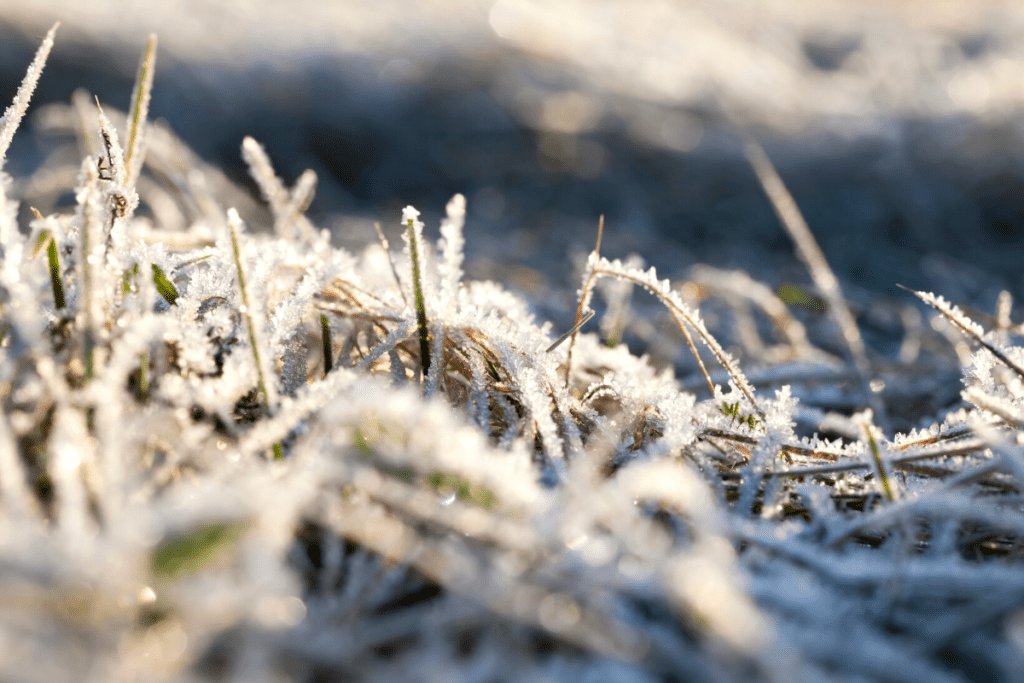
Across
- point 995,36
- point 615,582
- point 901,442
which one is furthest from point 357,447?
point 995,36

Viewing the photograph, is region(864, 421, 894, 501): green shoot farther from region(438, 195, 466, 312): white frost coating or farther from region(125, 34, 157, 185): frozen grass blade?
region(125, 34, 157, 185): frozen grass blade

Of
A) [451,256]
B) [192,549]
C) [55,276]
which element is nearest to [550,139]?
[451,256]

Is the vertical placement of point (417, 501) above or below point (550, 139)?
below

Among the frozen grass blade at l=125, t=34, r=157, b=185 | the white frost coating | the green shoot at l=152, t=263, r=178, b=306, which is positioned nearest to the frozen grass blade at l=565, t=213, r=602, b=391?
the white frost coating

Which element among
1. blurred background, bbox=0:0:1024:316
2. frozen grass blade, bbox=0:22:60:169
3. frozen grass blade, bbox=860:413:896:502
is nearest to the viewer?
frozen grass blade, bbox=860:413:896:502

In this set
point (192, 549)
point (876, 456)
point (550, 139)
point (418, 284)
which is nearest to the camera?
point (192, 549)

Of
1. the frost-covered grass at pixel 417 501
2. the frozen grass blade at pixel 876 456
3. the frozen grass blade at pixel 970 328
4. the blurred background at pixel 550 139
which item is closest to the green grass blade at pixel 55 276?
the frost-covered grass at pixel 417 501

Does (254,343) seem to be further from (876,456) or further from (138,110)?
(876,456)

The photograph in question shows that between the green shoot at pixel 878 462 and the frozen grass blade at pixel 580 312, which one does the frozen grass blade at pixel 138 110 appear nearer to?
the frozen grass blade at pixel 580 312
